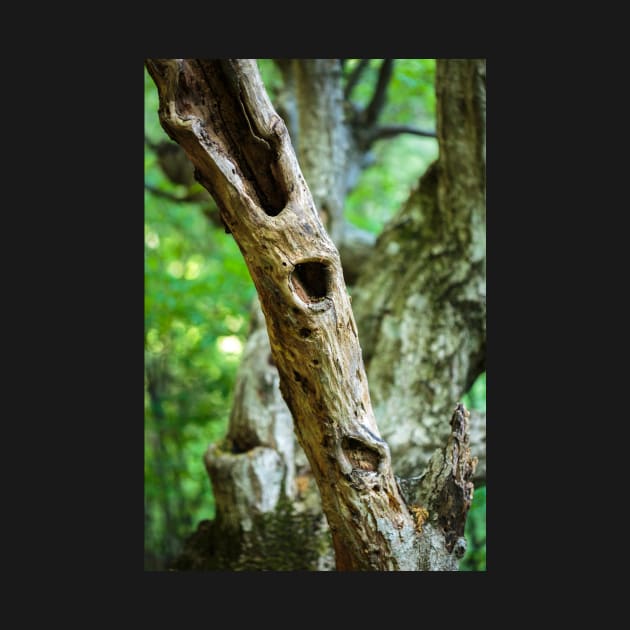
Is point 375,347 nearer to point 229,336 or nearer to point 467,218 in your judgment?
point 467,218

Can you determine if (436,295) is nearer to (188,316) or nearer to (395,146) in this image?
(188,316)

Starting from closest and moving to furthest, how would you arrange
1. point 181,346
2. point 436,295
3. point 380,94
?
point 436,295 < point 380,94 < point 181,346

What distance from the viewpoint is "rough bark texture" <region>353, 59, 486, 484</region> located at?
3.33 meters

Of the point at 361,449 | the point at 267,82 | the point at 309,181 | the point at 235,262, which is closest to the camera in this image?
the point at 361,449

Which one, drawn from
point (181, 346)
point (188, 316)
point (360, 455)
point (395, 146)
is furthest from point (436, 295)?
point (395, 146)

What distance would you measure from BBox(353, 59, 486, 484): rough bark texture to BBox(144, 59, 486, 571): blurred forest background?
129 cm

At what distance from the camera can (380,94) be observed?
15.9 ft

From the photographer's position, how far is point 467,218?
350cm

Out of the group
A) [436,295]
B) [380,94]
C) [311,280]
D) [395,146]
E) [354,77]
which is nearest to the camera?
[311,280]

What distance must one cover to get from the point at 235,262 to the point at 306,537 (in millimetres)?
2619

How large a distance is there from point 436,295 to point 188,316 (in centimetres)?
208

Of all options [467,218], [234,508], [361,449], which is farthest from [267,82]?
[361,449]

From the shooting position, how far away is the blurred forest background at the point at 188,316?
510cm

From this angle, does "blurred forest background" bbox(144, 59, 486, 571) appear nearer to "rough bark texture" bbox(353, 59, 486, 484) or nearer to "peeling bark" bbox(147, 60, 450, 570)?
"rough bark texture" bbox(353, 59, 486, 484)
